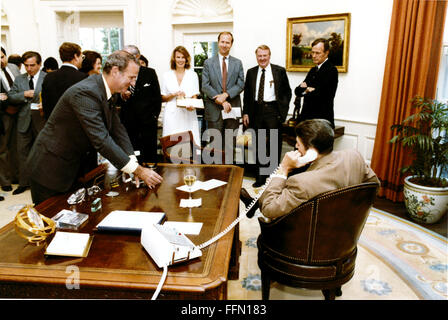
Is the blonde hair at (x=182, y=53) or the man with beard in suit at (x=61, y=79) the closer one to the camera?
the man with beard in suit at (x=61, y=79)

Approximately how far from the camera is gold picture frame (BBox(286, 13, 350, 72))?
5.11m

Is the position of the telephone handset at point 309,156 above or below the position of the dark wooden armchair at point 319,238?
above

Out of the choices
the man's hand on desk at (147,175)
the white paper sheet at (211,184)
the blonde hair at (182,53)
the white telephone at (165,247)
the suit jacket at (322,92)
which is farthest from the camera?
the blonde hair at (182,53)

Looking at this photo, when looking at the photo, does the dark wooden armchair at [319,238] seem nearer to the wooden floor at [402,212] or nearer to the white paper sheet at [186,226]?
the white paper sheet at [186,226]

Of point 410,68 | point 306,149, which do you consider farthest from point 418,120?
point 306,149

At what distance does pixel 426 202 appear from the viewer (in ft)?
13.0

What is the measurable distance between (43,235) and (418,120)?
13.5 feet

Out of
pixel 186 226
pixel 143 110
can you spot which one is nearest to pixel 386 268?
pixel 186 226

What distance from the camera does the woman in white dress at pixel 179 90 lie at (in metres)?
5.20

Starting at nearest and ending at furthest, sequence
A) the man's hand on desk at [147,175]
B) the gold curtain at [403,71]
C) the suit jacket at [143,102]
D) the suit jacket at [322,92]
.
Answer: the man's hand on desk at [147,175], the gold curtain at [403,71], the suit jacket at [322,92], the suit jacket at [143,102]

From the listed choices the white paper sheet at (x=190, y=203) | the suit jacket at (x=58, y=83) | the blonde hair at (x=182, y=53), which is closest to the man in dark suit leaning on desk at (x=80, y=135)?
the white paper sheet at (x=190, y=203)

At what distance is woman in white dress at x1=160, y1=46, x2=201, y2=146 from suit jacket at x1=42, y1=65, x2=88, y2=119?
1627 mm

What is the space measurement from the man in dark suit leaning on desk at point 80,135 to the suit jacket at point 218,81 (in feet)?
9.52

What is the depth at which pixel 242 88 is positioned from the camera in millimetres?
5359
